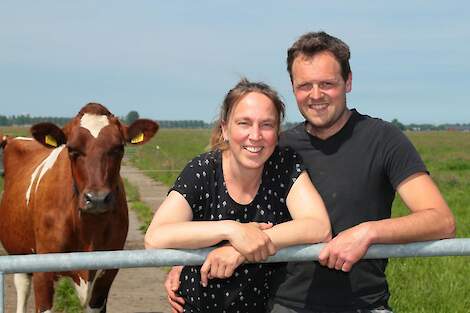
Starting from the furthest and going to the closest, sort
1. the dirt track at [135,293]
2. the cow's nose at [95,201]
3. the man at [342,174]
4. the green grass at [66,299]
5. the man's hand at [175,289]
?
the dirt track at [135,293] → the green grass at [66,299] → the cow's nose at [95,201] → the man's hand at [175,289] → the man at [342,174]

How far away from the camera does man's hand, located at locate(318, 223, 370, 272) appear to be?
7.09 ft

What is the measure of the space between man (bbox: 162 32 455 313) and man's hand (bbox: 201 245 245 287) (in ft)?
1.39

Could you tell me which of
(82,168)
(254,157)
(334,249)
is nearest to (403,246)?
(334,249)

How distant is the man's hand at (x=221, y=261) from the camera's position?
215cm

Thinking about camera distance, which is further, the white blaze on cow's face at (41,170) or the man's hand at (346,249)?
the white blaze on cow's face at (41,170)

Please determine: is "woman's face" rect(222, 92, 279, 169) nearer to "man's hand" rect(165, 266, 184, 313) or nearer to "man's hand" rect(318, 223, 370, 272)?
"man's hand" rect(318, 223, 370, 272)

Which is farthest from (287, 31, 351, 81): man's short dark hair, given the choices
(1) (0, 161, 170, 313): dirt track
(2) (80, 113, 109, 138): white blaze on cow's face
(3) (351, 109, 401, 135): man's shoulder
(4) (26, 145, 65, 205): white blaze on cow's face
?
(1) (0, 161, 170, 313): dirt track

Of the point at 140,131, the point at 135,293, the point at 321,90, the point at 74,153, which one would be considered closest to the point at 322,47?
the point at 321,90

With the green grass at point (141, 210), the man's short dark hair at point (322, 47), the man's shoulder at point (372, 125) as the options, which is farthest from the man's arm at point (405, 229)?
the green grass at point (141, 210)

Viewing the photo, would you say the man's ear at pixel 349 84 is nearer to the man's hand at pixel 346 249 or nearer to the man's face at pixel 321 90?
the man's face at pixel 321 90

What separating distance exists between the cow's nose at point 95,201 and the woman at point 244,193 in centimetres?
191

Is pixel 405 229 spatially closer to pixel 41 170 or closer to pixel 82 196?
pixel 82 196

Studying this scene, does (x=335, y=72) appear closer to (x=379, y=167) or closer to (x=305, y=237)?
(x=379, y=167)

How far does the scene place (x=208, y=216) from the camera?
8.05 feet
